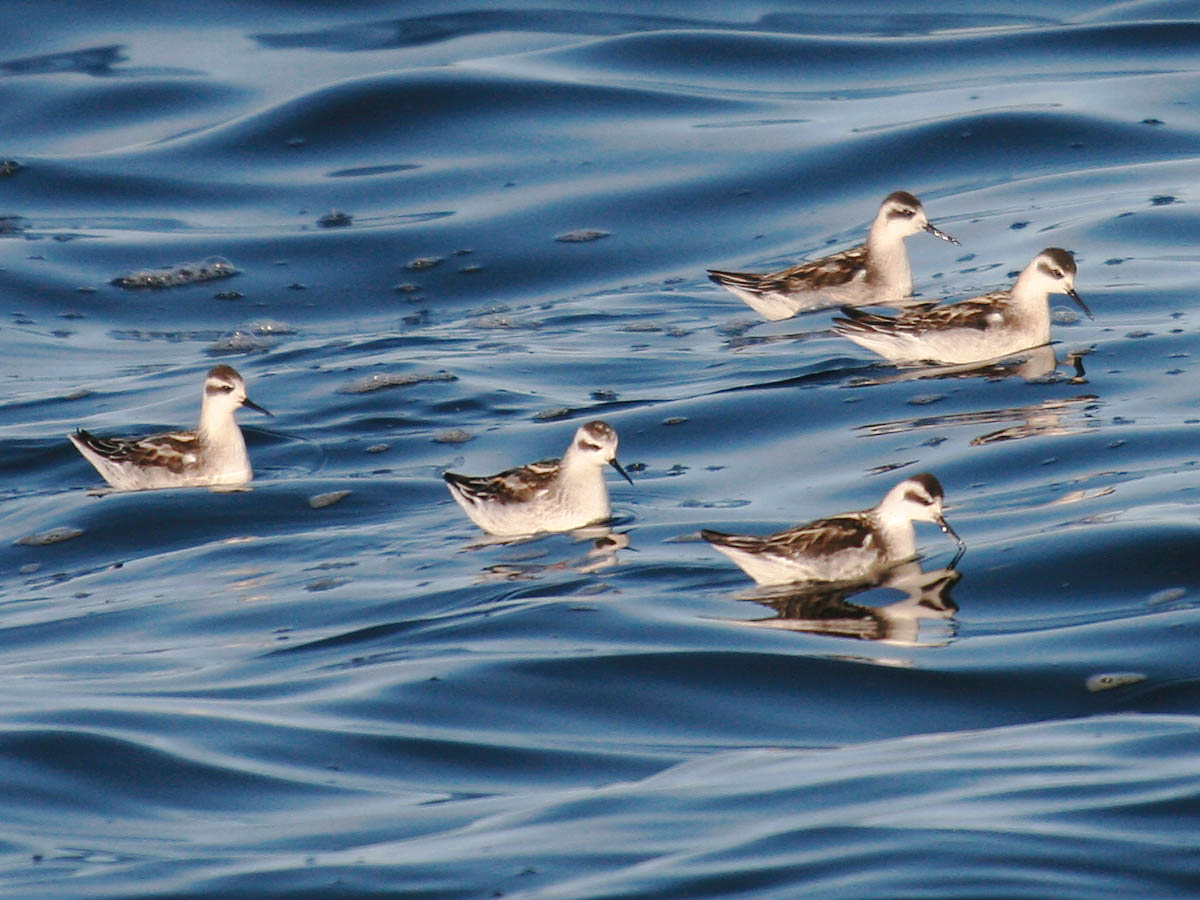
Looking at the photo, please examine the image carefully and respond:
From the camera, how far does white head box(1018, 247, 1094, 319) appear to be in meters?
14.8

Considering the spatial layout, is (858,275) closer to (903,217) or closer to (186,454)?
(903,217)

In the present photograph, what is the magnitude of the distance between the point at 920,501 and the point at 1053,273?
4.96 m

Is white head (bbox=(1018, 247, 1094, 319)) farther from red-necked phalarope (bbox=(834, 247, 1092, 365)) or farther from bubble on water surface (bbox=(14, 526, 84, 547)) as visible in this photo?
bubble on water surface (bbox=(14, 526, 84, 547))

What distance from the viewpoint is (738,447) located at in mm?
13328

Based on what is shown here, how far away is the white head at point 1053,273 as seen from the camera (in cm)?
1480

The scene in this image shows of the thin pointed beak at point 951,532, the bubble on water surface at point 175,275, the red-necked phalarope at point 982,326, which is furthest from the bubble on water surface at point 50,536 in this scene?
the bubble on water surface at point 175,275

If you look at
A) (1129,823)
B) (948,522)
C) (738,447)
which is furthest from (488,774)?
(738,447)

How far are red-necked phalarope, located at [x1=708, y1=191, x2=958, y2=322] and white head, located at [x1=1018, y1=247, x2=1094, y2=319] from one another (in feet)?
6.94

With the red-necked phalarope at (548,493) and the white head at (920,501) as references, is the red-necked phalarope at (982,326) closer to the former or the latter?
the red-necked phalarope at (548,493)

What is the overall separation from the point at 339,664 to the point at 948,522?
11.7 ft

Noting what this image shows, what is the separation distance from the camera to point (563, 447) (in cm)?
1360

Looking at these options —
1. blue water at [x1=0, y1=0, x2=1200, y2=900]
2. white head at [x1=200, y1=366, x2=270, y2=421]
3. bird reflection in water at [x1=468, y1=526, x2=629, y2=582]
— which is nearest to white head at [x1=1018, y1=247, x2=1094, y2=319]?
blue water at [x1=0, y1=0, x2=1200, y2=900]

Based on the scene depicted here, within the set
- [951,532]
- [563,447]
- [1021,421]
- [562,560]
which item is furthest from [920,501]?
[563,447]

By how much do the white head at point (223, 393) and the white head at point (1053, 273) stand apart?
18.2 ft
